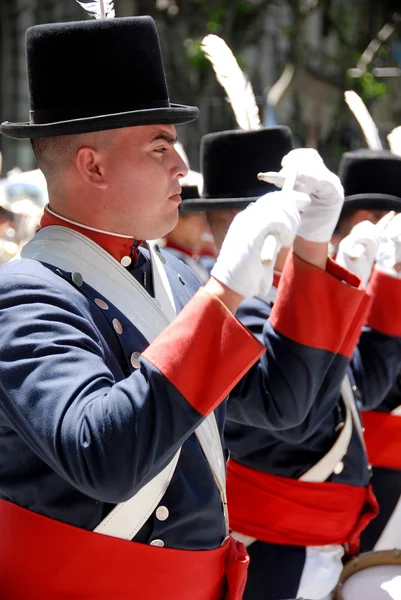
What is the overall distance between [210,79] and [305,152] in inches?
669

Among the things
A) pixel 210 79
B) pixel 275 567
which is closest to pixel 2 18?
pixel 210 79

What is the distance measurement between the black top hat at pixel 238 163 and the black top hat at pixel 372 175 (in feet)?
2.57

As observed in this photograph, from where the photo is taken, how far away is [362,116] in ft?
14.2

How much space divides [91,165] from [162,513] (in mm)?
767

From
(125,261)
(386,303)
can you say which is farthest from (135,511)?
(386,303)

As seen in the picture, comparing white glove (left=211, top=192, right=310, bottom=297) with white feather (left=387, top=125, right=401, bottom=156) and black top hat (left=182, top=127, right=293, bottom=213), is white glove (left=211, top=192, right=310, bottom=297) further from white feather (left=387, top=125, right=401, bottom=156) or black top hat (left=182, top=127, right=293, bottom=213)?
white feather (left=387, top=125, right=401, bottom=156)

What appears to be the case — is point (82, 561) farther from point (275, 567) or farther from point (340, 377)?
point (275, 567)

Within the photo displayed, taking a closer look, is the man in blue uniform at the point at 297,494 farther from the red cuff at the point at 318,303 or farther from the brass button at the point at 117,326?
the brass button at the point at 117,326

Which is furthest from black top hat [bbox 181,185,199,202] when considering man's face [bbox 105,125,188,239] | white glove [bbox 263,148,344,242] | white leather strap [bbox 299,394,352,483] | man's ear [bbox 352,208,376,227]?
man's face [bbox 105,125,188,239]

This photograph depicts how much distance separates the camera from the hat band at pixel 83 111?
2.09 meters

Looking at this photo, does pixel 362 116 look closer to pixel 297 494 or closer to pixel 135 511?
pixel 297 494

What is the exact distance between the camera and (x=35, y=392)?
1.79m

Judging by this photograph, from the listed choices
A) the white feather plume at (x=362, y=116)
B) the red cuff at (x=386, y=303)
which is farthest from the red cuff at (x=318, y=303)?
the white feather plume at (x=362, y=116)

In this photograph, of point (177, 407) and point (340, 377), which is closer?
point (177, 407)
